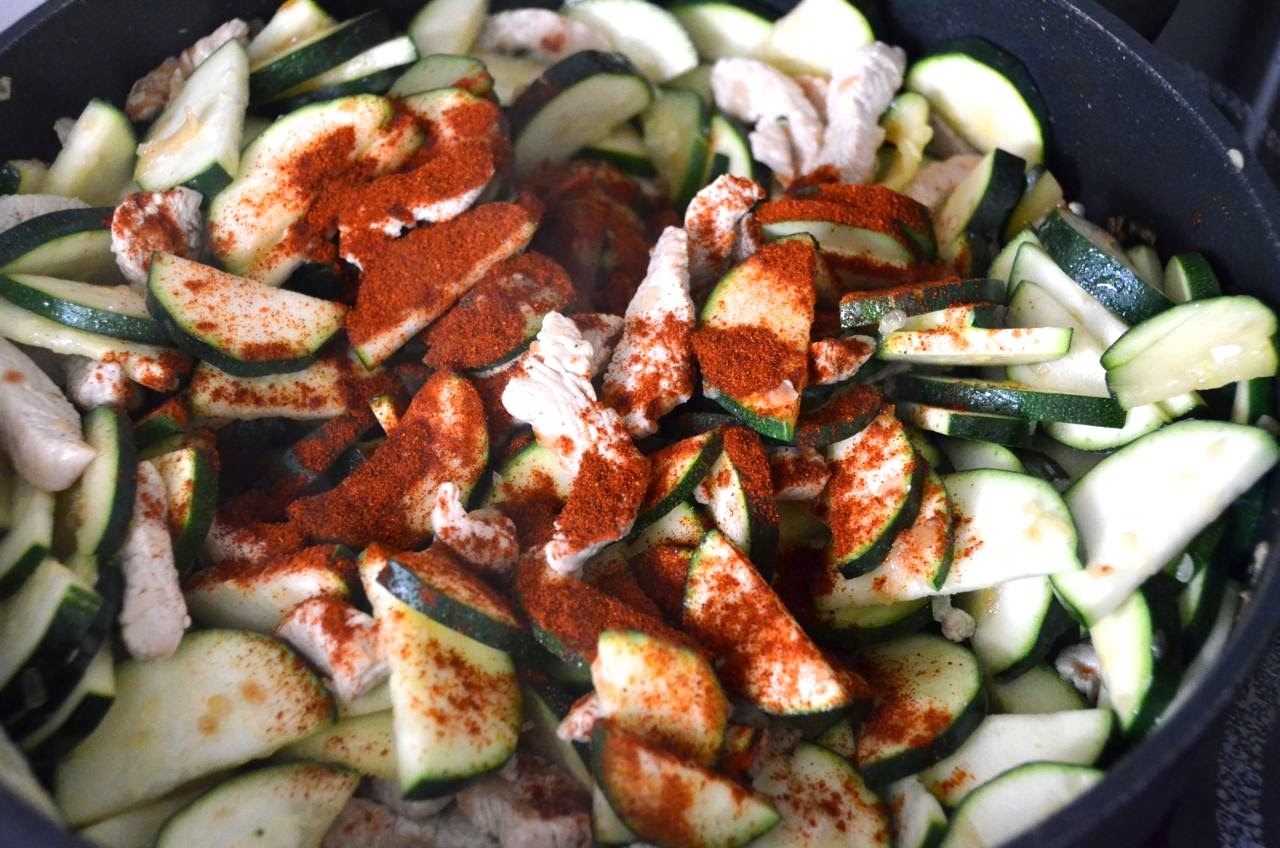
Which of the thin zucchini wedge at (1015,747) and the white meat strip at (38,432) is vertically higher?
the white meat strip at (38,432)

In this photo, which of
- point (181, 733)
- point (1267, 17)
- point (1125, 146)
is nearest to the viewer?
point (181, 733)

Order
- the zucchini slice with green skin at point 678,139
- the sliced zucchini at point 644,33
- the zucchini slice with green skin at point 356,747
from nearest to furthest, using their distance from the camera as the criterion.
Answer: the zucchini slice with green skin at point 356,747, the zucchini slice with green skin at point 678,139, the sliced zucchini at point 644,33

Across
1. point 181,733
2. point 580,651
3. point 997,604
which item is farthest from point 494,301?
point 997,604

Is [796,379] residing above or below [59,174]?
below

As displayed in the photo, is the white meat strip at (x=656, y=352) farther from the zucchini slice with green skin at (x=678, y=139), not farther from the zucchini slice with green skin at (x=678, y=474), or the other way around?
the zucchini slice with green skin at (x=678, y=139)

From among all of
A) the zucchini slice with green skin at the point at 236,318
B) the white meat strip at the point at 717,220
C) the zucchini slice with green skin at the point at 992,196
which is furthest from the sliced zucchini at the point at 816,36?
the zucchini slice with green skin at the point at 236,318

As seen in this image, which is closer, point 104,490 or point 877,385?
point 104,490

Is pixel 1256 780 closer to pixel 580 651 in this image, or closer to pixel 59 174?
pixel 580 651
